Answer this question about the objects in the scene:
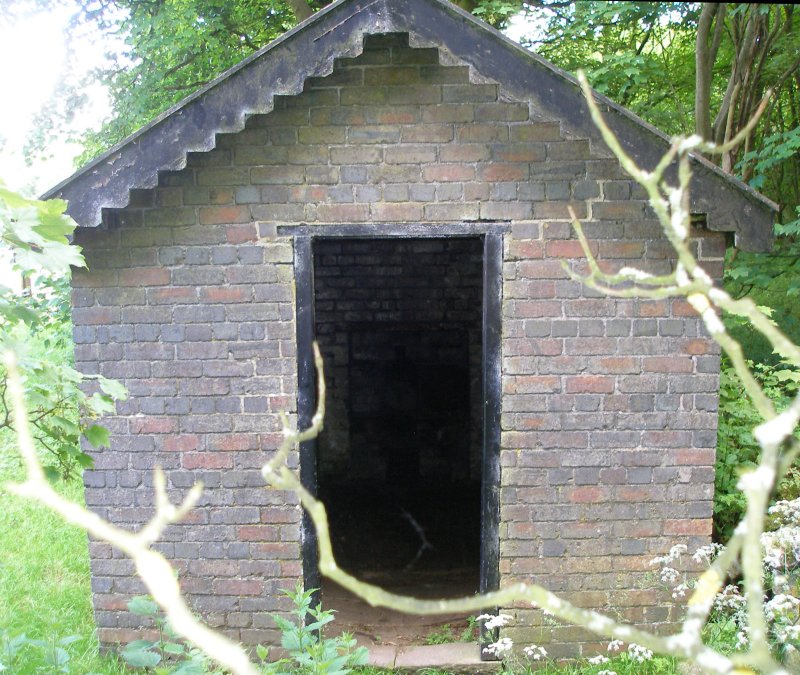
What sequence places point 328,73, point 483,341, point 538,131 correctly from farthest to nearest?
1. point 483,341
2. point 538,131
3. point 328,73

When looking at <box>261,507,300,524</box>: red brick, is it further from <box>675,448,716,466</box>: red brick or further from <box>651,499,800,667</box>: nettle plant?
<box>675,448,716,466</box>: red brick

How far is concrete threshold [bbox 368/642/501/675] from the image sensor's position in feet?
13.6

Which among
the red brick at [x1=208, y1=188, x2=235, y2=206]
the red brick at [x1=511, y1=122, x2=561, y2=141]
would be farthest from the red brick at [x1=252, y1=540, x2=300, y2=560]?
the red brick at [x1=511, y1=122, x2=561, y2=141]

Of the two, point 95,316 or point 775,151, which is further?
point 775,151

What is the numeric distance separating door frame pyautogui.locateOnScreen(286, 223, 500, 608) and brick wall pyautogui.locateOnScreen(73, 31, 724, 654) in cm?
5

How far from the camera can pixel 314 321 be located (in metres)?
4.02

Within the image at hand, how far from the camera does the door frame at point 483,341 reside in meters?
3.86

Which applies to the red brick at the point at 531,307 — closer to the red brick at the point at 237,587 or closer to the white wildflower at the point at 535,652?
the white wildflower at the point at 535,652

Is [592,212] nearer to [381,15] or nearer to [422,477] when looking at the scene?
[381,15]

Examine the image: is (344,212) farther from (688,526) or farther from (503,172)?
(688,526)

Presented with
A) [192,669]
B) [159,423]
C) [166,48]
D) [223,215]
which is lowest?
[192,669]

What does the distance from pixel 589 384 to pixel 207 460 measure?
2.20 metres

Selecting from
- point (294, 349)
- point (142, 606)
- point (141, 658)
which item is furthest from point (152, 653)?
point (294, 349)

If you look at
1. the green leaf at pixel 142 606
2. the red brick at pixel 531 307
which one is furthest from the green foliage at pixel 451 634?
the green leaf at pixel 142 606
